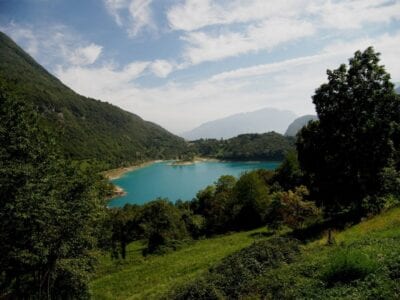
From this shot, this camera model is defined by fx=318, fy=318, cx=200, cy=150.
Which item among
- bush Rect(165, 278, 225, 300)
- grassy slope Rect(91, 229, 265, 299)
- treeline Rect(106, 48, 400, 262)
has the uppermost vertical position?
treeline Rect(106, 48, 400, 262)

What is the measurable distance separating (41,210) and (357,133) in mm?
23254

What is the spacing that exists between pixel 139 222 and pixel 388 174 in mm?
33491

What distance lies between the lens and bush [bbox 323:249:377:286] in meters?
9.93

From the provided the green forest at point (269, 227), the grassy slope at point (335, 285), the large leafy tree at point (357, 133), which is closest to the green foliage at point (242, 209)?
the green forest at point (269, 227)

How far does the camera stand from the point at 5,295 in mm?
21328

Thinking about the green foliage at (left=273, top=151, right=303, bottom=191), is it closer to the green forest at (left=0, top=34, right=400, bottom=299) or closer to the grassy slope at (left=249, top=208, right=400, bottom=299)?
the green forest at (left=0, top=34, right=400, bottom=299)

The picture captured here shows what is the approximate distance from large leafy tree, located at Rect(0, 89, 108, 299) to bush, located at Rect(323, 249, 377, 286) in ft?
40.1

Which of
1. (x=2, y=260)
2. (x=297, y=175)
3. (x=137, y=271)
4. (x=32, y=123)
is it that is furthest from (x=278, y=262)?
(x=297, y=175)

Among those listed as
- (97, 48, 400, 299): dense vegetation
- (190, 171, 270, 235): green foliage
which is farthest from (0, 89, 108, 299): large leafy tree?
(190, 171, 270, 235): green foliage

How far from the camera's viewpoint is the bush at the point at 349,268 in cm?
993

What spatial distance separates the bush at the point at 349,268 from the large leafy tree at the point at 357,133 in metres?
16.7

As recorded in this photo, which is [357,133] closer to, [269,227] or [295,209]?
[295,209]

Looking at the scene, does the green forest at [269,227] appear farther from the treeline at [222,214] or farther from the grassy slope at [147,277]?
the treeline at [222,214]

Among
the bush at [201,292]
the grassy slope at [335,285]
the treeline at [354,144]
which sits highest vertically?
the treeline at [354,144]
